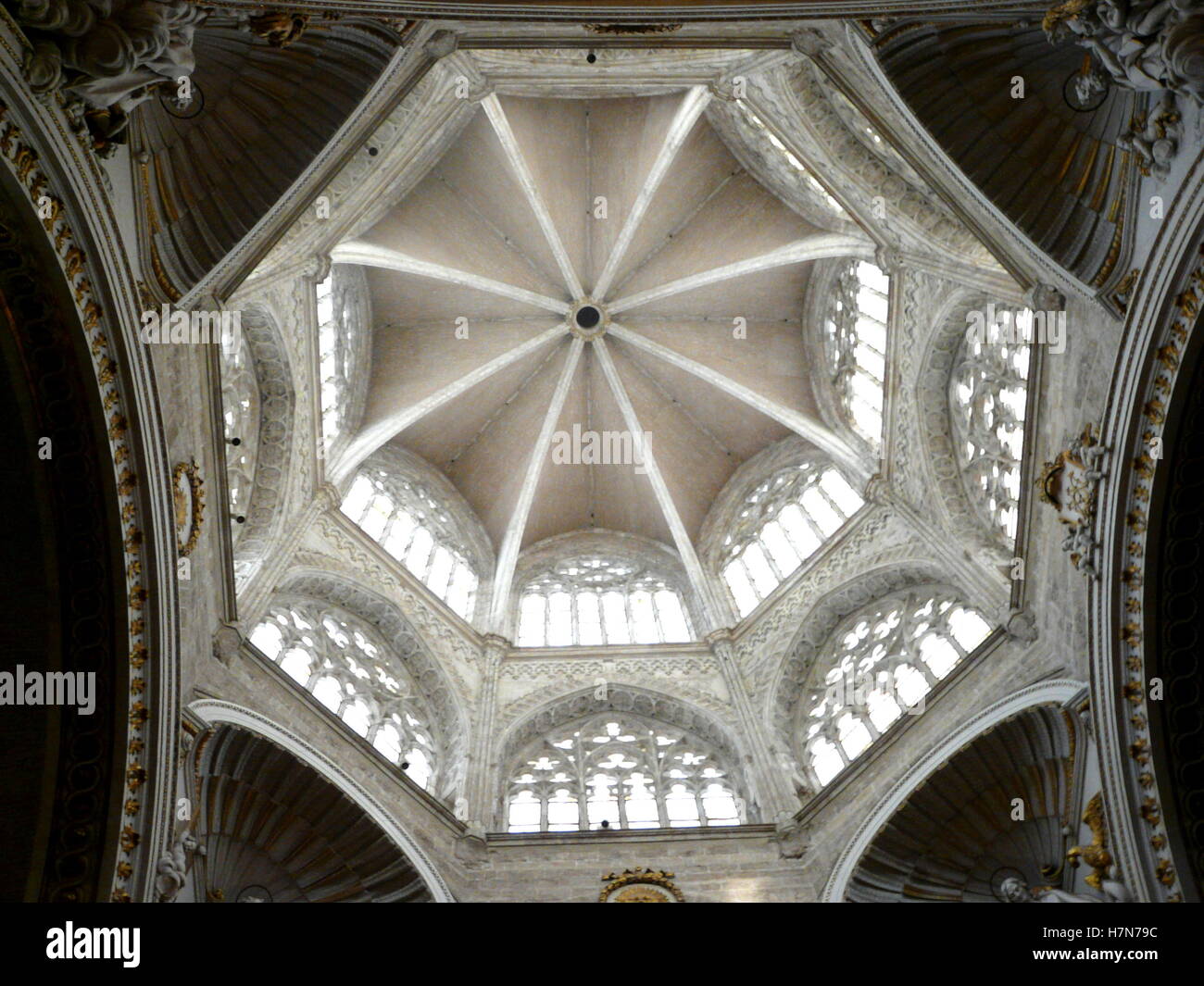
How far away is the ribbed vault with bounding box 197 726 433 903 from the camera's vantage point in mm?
13594

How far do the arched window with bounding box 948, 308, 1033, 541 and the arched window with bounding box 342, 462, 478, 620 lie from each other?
8958 mm

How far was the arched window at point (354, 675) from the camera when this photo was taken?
16828 mm

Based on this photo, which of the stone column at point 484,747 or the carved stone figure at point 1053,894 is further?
the stone column at point 484,747

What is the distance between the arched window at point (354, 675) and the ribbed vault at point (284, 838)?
1.73m

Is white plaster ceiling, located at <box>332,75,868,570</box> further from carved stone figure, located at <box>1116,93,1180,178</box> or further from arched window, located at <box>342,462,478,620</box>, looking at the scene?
carved stone figure, located at <box>1116,93,1180,178</box>

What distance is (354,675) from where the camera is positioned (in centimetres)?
1786

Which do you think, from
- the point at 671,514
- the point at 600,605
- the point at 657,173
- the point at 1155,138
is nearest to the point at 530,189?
the point at 657,173

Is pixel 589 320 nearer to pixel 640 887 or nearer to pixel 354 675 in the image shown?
pixel 354 675

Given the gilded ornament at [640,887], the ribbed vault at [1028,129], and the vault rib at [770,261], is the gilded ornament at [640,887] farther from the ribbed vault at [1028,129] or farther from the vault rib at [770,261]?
the vault rib at [770,261]

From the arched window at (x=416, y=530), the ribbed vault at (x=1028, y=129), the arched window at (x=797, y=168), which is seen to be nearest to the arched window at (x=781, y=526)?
the arched window at (x=797, y=168)

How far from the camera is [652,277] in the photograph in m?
25.4

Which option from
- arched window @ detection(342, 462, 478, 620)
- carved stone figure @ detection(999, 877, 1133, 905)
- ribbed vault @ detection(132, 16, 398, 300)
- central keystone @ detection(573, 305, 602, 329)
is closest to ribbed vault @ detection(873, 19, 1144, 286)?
ribbed vault @ detection(132, 16, 398, 300)
